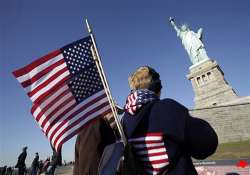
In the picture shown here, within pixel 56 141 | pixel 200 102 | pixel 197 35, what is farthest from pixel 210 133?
pixel 197 35

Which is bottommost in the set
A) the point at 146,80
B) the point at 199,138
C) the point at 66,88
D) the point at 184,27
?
the point at 199,138

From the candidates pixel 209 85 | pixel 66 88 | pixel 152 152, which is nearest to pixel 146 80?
pixel 152 152

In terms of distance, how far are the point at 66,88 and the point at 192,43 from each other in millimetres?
44282

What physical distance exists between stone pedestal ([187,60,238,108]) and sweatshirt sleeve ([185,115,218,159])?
3588 centimetres

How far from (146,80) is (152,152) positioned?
778 millimetres

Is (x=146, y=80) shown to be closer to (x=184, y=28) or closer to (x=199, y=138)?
(x=199, y=138)

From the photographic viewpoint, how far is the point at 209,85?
37.6m

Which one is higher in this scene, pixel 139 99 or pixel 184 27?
pixel 184 27

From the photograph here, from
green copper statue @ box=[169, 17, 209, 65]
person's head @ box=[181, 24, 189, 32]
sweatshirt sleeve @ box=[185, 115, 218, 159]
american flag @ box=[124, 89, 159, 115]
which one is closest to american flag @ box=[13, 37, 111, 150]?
american flag @ box=[124, 89, 159, 115]

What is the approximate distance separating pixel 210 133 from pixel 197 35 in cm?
4669

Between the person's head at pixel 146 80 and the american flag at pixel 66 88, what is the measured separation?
726 mm

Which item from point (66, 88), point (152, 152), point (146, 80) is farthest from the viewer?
point (66, 88)

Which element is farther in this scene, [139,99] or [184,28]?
[184,28]

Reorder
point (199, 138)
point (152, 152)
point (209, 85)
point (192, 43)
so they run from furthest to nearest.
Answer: point (192, 43), point (209, 85), point (152, 152), point (199, 138)
